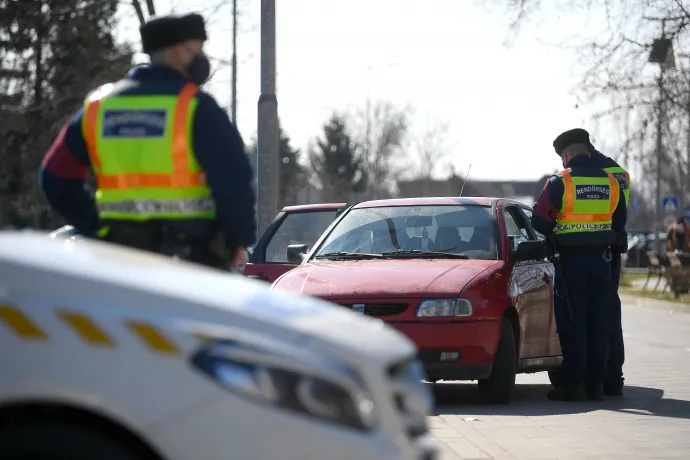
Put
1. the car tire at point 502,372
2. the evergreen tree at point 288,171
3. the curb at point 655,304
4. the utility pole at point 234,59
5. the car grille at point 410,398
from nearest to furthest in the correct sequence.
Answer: the car grille at point 410,398, the car tire at point 502,372, the utility pole at point 234,59, the curb at point 655,304, the evergreen tree at point 288,171

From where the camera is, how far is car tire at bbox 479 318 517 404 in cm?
973

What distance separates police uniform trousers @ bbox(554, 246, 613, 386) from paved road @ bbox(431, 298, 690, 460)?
0.99 ft

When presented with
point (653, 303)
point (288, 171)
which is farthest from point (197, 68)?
point (288, 171)

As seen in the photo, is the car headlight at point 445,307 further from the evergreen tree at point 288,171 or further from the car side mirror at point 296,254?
the evergreen tree at point 288,171

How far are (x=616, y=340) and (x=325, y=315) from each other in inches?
292

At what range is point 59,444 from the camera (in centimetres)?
343

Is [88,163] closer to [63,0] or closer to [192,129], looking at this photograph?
[192,129]

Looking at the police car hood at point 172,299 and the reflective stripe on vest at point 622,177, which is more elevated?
the reflective stripe on vest at point 622,177

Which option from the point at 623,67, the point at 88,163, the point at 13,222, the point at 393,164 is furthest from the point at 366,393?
the point at 393,164

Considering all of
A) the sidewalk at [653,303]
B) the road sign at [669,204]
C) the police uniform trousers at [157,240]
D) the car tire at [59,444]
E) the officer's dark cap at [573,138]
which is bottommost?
the sidewalk at [653,303]

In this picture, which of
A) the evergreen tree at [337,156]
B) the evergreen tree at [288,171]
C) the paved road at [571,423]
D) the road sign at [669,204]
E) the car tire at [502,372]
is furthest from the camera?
the evergreen tree at [337,156]

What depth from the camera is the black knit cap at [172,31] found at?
5.08 metres

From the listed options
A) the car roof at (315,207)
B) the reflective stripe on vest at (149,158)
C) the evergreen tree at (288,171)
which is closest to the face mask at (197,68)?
the reflective stripe on vest at (149,158)

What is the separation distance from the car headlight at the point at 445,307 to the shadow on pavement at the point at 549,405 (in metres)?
0.66
